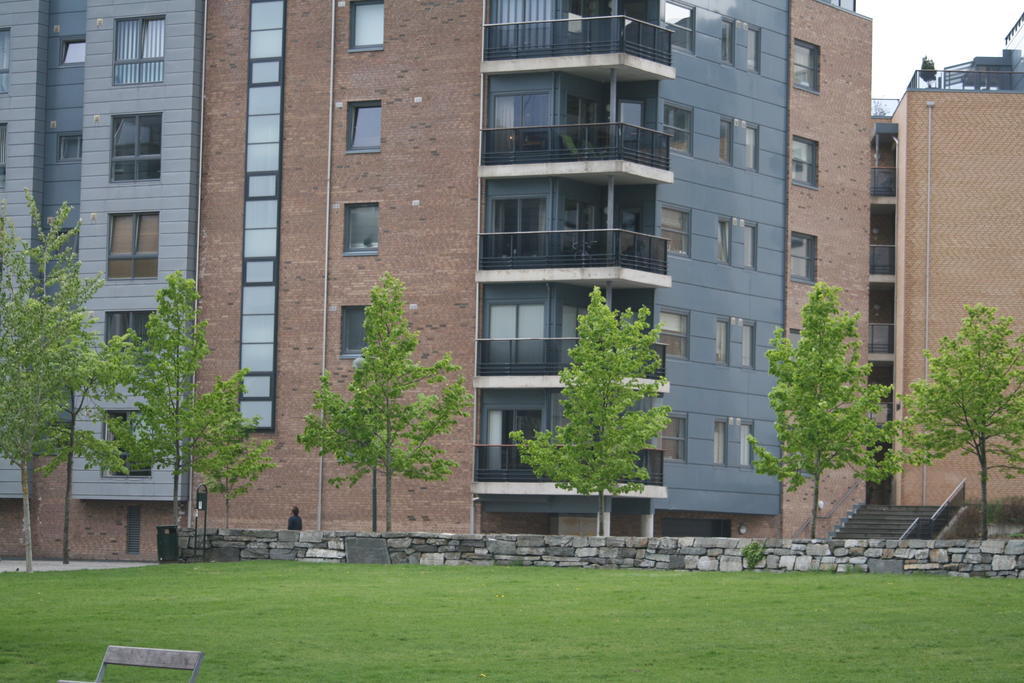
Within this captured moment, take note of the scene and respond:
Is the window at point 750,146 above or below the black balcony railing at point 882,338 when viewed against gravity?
above

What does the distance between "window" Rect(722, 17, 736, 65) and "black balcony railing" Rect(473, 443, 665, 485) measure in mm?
12314

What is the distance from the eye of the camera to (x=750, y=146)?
50.3 m

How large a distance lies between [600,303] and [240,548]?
33.2 ft

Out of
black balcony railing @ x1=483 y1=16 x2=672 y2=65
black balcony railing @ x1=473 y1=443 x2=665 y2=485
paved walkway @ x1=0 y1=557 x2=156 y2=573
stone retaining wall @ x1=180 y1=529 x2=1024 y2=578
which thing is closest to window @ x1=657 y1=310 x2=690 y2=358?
black balcony railing @ x1=473 y1=443 x2=665 y2=485

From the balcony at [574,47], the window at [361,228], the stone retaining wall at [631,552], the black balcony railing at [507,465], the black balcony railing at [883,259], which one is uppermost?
the balcony at [574,47]

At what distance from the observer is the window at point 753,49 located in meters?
50.4

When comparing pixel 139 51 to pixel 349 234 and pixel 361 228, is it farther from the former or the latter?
pixel 361 228

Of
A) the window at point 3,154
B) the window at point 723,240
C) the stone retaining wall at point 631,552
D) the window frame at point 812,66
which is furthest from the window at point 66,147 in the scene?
the window frame at point 812,66

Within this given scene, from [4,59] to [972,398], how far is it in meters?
31.1

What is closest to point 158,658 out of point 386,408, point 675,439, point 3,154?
point 386,408

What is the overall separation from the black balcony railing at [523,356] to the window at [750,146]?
7978 mm

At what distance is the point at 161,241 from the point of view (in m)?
49.0

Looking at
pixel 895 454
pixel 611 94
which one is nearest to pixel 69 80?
pixel 611 94

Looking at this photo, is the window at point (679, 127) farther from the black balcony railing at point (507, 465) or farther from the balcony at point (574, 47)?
the black balcony railing at point (507, 465)
